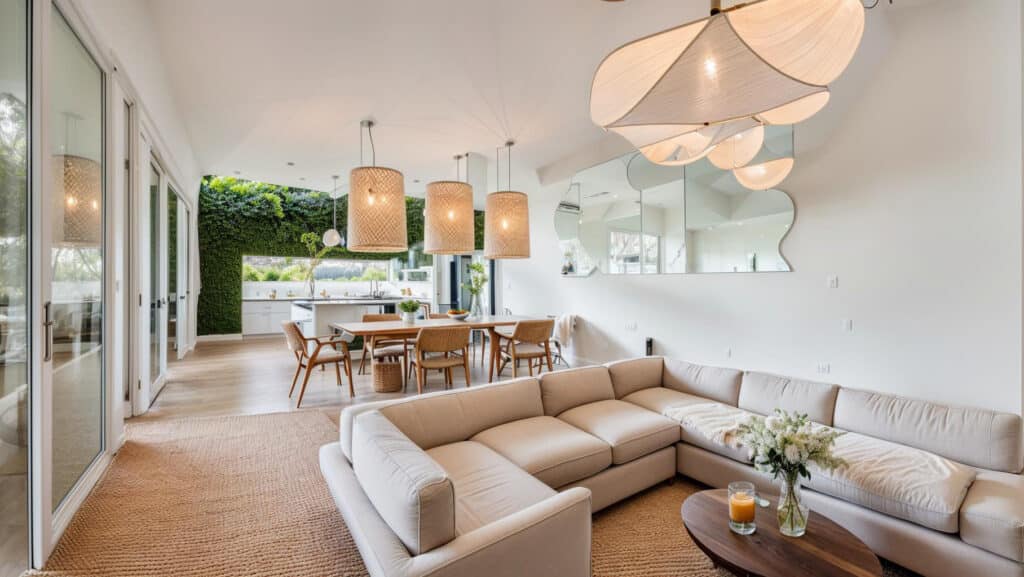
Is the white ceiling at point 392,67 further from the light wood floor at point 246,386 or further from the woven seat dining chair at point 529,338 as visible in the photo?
the light wood floor at point 246,386

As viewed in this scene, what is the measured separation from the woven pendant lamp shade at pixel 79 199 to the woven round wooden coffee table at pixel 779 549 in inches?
126

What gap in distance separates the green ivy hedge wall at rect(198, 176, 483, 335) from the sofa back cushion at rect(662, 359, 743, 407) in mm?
8155

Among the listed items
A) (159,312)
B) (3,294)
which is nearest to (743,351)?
(3,294)

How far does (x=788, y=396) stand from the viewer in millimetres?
2553

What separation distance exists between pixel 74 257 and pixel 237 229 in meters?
7.08

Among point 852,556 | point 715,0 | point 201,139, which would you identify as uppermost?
point 201,139

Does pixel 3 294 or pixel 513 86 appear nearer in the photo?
pixel 3 294

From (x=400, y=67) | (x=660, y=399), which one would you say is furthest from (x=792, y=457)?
(x=400, y=67)

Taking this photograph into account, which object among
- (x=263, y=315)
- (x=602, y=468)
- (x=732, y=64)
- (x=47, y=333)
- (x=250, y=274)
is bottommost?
(x=602, y=468)

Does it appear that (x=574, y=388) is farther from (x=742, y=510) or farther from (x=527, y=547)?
(x=527, y=547)

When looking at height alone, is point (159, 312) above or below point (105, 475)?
above

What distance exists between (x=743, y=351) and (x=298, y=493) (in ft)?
13.6

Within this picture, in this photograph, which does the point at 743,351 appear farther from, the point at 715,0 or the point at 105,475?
the point at 105,475

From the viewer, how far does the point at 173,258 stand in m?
5.63
